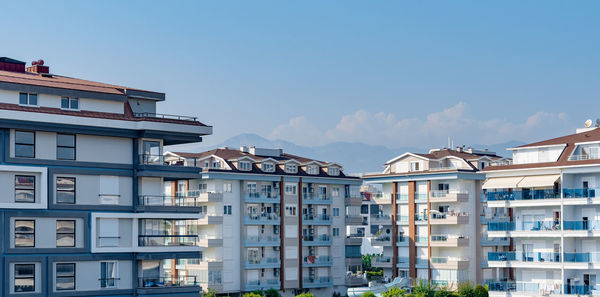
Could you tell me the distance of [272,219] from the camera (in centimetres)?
10019

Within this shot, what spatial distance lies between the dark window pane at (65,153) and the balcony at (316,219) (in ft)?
178

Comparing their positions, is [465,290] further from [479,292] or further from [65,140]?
[65,140]

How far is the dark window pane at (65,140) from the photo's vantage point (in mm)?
50156

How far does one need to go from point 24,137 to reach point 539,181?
37358 mm

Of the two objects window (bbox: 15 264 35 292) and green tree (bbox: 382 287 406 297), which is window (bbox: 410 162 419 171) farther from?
window (bbox: 15 264 35 292)

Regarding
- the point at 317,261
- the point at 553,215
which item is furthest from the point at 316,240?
the point at 553,215

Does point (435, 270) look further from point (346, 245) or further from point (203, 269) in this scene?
point (203, 269)

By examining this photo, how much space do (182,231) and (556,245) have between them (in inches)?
1538

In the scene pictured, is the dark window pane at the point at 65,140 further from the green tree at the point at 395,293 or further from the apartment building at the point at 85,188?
the green tree at the point at 395,293

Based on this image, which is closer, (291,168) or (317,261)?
(291,168)

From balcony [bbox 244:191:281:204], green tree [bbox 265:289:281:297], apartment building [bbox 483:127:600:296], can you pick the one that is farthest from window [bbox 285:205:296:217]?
apartment building [bbox 483:127:600:296]

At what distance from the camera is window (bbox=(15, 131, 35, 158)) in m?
48.8

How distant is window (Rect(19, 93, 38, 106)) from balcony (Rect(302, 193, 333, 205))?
56198 mm

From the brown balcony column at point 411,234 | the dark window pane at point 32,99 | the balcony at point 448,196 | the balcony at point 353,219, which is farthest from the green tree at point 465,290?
the dark window pane at point 32,99
